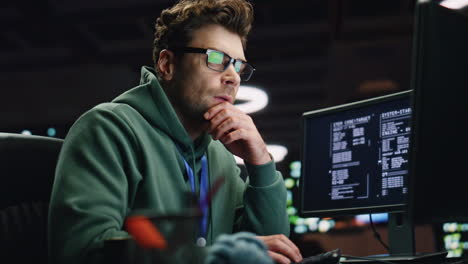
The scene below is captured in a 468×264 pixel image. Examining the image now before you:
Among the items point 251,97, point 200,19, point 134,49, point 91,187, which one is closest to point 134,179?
point 91,187

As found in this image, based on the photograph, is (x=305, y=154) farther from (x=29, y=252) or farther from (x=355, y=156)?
(x=29, y=252)

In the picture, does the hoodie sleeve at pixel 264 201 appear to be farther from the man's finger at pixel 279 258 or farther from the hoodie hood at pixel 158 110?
the man's finger at pixel 279 258

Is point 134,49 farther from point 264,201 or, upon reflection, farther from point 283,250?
point 283,250

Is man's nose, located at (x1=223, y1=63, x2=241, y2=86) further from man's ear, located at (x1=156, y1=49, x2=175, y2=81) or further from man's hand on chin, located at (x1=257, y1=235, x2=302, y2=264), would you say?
man's hand on chin, located at (x1=257, y1=235, x2=302, y2=264)

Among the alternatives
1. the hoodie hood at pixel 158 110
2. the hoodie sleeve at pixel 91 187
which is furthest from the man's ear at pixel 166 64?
the hoodie sleeve at pixel 91 187

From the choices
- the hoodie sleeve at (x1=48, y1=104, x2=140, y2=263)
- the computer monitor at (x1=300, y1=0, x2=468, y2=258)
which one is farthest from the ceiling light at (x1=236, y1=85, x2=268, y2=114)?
the computer monitor at (x1=300, y1=0, x2=468, y2=258)

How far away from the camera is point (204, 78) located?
1.58 m

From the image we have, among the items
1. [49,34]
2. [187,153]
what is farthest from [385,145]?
[49,34]

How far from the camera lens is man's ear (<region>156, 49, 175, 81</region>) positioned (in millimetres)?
1660

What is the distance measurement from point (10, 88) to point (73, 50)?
1113 mm

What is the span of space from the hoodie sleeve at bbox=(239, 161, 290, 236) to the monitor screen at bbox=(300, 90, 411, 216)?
0.32 m

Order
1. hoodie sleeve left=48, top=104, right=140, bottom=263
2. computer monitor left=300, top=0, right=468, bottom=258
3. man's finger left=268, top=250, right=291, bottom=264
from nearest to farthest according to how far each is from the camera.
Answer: computer monitor left=300, top=0, right=468, bottom=258 < hoodie sleeve left=48, top=104, right=140, bottom=263 < man's finger left=268, top=250, right=291, bottom=264

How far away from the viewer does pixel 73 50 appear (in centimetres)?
646

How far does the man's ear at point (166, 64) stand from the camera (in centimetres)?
166
